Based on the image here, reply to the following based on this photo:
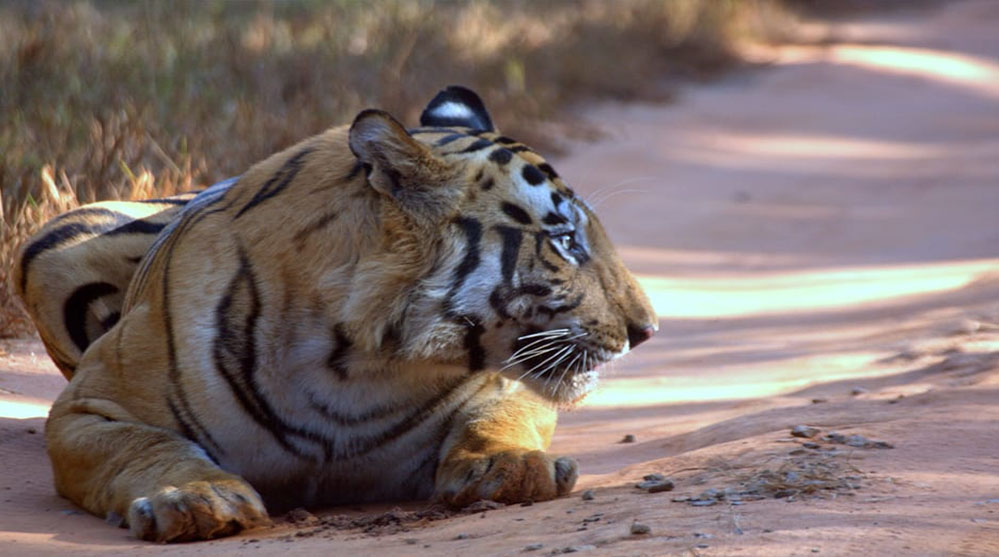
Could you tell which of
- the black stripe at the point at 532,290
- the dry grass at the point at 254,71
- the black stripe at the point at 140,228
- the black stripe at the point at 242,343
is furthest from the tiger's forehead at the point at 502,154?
the dry grass at the point at 254,71

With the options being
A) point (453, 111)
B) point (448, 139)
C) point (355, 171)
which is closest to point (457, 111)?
point (453, 111)

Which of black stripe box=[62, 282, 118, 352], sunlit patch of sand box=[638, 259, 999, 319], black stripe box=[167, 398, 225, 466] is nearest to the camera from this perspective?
black stripe box=[167, 398, 225, 466]

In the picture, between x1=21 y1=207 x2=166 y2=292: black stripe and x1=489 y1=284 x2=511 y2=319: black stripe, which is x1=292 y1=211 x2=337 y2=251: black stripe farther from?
x1=21 y1=207 x2=166 y2=292: black stripe

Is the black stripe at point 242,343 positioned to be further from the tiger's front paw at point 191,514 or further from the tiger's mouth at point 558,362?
the tiger's mouth at point 558,362

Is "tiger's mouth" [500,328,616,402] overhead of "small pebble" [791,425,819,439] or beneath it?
overhead

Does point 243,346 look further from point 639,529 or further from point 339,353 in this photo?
point 639,529

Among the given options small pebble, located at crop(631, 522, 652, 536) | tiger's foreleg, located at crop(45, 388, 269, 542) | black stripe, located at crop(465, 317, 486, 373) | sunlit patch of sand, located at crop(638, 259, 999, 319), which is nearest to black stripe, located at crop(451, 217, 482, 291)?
black stripe, located at crop(465, 317, 486, 373)

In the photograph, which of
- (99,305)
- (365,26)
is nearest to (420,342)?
(99,305)

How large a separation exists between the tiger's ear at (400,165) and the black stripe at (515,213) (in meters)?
0.16

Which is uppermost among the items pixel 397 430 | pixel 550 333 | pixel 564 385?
pixel 550 333

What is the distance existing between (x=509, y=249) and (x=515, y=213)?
11 cm

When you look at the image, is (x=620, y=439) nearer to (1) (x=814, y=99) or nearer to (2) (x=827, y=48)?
(1) (x=814, y=99)

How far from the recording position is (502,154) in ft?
13.6

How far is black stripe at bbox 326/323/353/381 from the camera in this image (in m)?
3.95
